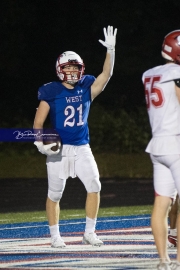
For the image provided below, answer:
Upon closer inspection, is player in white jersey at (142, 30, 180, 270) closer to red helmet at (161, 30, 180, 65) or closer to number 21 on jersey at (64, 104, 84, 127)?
red helmet at (161, 30, 180, 65)

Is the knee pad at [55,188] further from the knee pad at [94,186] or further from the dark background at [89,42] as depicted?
the dark background at [89,42]

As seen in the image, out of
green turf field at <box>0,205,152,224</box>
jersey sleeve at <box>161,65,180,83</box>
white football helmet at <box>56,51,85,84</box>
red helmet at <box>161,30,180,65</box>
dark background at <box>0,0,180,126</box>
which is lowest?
green turf field at <box>0,205,152,224</box>

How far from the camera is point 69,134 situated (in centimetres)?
1002

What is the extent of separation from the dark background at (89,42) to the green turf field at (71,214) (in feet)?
44.8

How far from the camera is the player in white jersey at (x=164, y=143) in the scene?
25.6ft

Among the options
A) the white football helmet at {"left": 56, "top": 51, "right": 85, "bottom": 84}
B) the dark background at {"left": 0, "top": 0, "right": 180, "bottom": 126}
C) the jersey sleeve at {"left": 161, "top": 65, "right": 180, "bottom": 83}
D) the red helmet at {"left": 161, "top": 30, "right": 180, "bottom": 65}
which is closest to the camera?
the jersey sleeve at {"left": 161, "top": 65, "right": 180, "bottom": 83}

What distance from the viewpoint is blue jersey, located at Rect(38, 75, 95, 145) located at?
32.8 feet

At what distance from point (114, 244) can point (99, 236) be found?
2.93 ft

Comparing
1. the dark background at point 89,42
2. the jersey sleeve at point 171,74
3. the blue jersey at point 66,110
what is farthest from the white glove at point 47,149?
the dark background at point 89,42

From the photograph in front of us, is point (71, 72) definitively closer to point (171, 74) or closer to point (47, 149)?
point (47, 149)

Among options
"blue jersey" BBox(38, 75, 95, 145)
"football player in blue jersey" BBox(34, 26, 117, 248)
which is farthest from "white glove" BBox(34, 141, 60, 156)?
"blue jersey" BBox(38, 75, 95, 145)

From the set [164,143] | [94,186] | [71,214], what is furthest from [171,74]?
[71,214]

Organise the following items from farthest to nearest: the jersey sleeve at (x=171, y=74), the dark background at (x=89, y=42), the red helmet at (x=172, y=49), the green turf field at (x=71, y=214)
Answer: the dark background at (x=89, y=42) → the green turf field at (x=71, y=214) → the red helmet at (x=172, y=49) → the jersey sleeve at (x=171, y=74)

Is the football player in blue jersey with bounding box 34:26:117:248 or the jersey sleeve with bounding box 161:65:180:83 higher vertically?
the jersey sleeve with bounding box 161:65:180:83
